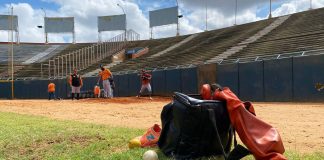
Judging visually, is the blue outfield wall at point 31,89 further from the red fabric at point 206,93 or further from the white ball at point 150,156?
the white ball at point 150,156

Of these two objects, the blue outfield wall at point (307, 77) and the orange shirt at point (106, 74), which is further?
the orange shirt at point (106, 74)

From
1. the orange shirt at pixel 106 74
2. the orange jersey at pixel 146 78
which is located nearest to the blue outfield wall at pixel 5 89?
the orange shirt at pixel 106 74

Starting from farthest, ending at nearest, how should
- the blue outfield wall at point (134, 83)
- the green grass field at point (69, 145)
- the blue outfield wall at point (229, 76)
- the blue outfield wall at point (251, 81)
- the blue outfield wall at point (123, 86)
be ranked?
1. the blue outfield wall at point (123, 86)
2. the blue outfield wall at point (134, 83)
3. the blue outfield wall at point (229, 76)
4. the blue outfield wall at point (251, 81)
5. the green grass field at point (69, 145)

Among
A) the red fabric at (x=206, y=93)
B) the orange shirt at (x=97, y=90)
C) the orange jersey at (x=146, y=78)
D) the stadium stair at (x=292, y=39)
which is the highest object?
the stadium stair at (x=292, y=39)

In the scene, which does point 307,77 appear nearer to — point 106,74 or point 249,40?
point 106,74

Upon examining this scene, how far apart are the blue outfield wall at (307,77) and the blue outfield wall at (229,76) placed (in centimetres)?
373

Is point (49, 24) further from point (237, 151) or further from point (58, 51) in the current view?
point (237, 151)

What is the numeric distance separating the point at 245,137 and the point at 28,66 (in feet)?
141

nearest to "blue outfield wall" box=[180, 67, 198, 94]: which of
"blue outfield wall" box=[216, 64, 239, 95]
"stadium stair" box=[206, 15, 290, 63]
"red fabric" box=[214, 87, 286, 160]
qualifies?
"blue outfield wall" box=[216, 64, 239, 95]

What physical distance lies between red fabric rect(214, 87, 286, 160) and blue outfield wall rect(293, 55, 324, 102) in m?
14.2

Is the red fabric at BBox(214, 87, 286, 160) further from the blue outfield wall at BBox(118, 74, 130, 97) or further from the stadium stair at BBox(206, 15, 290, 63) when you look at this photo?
the blue outfield wall at BBox(118, 74, 130, 97)

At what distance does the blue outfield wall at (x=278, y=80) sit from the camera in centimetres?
1936

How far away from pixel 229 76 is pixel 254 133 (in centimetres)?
1833

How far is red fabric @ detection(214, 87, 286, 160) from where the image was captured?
448 centimetres
